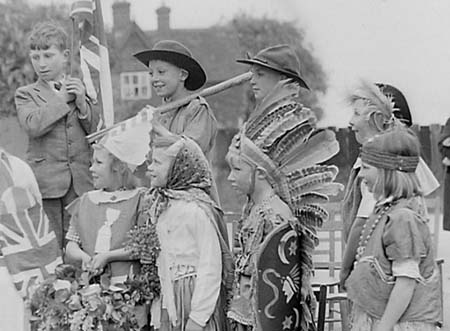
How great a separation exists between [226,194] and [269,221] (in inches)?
227

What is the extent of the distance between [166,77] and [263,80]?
23.7 inches

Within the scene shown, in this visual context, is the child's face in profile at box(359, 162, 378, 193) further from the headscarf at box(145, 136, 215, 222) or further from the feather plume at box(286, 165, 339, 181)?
the headscarf at box(145, 136, 215, 222)

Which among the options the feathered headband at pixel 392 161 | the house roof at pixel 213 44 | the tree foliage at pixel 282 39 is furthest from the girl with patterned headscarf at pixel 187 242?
the house roof at pixel 213 44

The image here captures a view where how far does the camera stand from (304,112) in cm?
345

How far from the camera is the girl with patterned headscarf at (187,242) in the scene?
3.35m

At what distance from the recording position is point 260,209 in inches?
131

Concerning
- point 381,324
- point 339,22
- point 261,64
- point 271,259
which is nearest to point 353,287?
A: point 381,324

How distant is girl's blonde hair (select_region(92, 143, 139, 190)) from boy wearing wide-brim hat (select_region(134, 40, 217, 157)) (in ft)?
1.22

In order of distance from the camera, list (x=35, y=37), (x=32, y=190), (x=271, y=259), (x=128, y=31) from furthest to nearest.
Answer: (x=128, y=31) < (x=35, y=37) < (x=32, y=190) < (x=271, y=259)

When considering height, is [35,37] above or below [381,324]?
above

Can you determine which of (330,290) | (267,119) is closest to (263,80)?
(267,119)

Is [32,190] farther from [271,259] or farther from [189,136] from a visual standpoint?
[271,259]

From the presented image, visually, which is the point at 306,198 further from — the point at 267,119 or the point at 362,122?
the point at 362,122

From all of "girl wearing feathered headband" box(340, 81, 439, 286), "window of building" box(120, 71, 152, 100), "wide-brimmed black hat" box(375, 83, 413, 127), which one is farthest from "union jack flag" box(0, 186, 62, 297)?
"window of building" box(120, 71, 152, 100)
